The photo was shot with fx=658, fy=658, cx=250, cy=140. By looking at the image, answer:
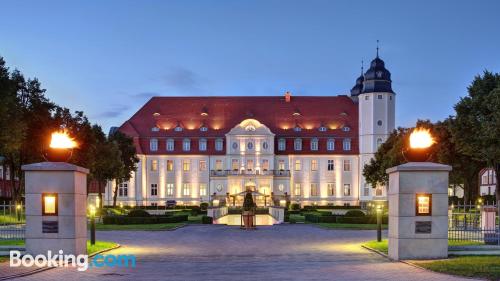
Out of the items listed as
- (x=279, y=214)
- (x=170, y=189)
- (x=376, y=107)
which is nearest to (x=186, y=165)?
(x=170, y=189)

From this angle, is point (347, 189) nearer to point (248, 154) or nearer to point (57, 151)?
point (248, 154)

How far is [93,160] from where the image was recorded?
55875 mm

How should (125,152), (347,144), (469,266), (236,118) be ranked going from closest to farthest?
(469,266), (125,152), (347,144), (236,118)

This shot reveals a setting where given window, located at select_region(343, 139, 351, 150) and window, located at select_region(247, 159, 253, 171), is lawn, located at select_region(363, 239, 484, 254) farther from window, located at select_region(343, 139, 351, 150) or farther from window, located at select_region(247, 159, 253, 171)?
window, located at select_region(343, 139, 351, 150)

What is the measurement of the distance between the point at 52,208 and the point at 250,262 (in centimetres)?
690

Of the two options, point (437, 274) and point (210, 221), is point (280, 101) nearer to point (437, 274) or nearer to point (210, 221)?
point (210, 221)

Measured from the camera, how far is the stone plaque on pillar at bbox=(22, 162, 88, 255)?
21734 millimetres

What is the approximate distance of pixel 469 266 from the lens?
18406mm

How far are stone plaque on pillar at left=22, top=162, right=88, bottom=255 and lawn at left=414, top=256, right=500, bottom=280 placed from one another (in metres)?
11.2

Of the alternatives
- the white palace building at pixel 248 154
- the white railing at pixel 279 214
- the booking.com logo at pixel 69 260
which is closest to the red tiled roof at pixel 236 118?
the white palace building at pixel 248 154

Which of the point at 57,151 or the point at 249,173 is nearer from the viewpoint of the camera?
the point at 57,151

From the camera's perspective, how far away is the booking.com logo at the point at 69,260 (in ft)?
64.8

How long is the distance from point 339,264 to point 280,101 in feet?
256

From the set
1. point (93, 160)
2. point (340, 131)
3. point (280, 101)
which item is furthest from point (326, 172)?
point (93, 160)
